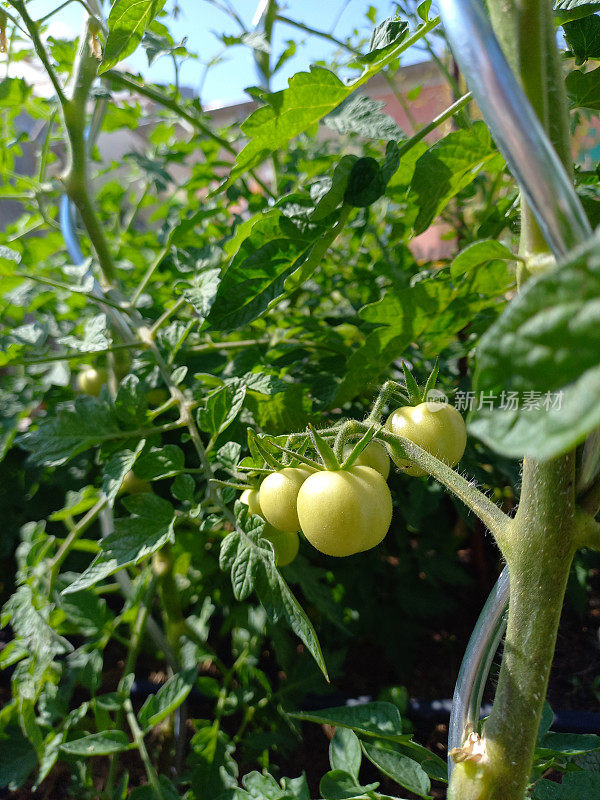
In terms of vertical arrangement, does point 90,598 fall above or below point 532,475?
below

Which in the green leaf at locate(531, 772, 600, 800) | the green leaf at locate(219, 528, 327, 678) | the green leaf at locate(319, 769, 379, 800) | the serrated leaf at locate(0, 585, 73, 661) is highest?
the green leaf at locate(219, 528, 327, 678)

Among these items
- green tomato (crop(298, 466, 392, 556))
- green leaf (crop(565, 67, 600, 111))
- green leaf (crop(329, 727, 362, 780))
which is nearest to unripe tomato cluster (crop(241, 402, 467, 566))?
green tomato (crop(298, 466, 392, 556))

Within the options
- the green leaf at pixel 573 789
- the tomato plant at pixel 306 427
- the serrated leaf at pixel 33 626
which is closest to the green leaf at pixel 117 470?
the tomato plant at pixel 306 427

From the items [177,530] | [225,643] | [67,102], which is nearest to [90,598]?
[177,530]

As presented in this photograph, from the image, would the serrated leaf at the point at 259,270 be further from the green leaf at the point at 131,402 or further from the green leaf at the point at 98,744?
the green leaf at the point at 98,744

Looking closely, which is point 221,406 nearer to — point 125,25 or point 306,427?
point 306,427

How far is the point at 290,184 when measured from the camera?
104cm

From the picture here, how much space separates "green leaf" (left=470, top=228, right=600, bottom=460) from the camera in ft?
0.60

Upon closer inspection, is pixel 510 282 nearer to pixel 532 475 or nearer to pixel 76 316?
pixel 532 475

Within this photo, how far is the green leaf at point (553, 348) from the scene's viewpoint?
7.2 inches

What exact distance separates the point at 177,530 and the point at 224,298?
510mm

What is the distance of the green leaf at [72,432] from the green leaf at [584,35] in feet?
1.83

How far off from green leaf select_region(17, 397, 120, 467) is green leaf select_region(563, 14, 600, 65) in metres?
0.56

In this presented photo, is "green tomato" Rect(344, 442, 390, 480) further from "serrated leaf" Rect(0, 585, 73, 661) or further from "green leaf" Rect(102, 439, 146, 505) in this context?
"serrated leaf" Rect(0, 585, 73, 661)
